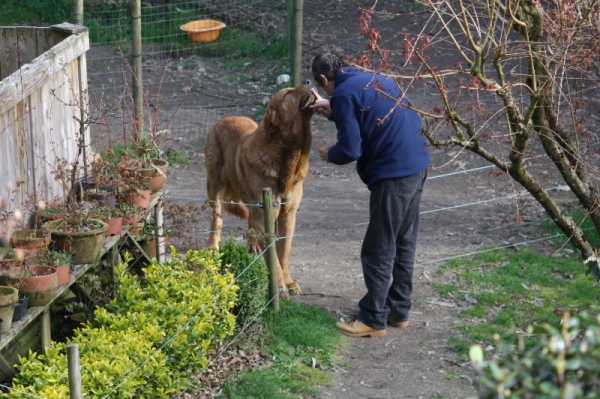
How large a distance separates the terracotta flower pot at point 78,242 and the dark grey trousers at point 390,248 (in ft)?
7.32

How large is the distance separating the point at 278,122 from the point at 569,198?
4420 mm

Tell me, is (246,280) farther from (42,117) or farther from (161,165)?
(42,117)

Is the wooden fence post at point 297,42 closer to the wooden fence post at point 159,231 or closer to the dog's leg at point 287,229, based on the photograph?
the dog's leg at point 287,229

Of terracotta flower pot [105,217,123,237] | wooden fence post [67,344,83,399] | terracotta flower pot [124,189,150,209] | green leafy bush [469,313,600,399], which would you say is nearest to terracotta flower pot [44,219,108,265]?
terracotta flower pot [105,217,123,237]

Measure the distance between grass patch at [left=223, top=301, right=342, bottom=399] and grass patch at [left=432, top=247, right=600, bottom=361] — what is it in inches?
42.0

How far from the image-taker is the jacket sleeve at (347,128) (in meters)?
6.07

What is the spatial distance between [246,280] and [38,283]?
211 cm

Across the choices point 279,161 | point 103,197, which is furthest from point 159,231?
point 279,161

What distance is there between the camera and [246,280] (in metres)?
6.40

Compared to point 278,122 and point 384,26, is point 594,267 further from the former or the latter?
point 384,26

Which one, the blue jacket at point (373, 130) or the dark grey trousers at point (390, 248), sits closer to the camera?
the blue jacket at point (373, 130)

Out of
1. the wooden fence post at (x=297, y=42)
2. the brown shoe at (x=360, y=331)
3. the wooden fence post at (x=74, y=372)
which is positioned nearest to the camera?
the wooden fence post at (x=74, y=372)

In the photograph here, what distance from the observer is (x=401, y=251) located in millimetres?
6711

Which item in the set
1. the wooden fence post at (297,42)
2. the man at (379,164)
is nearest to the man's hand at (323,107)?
the man at (379,164)
